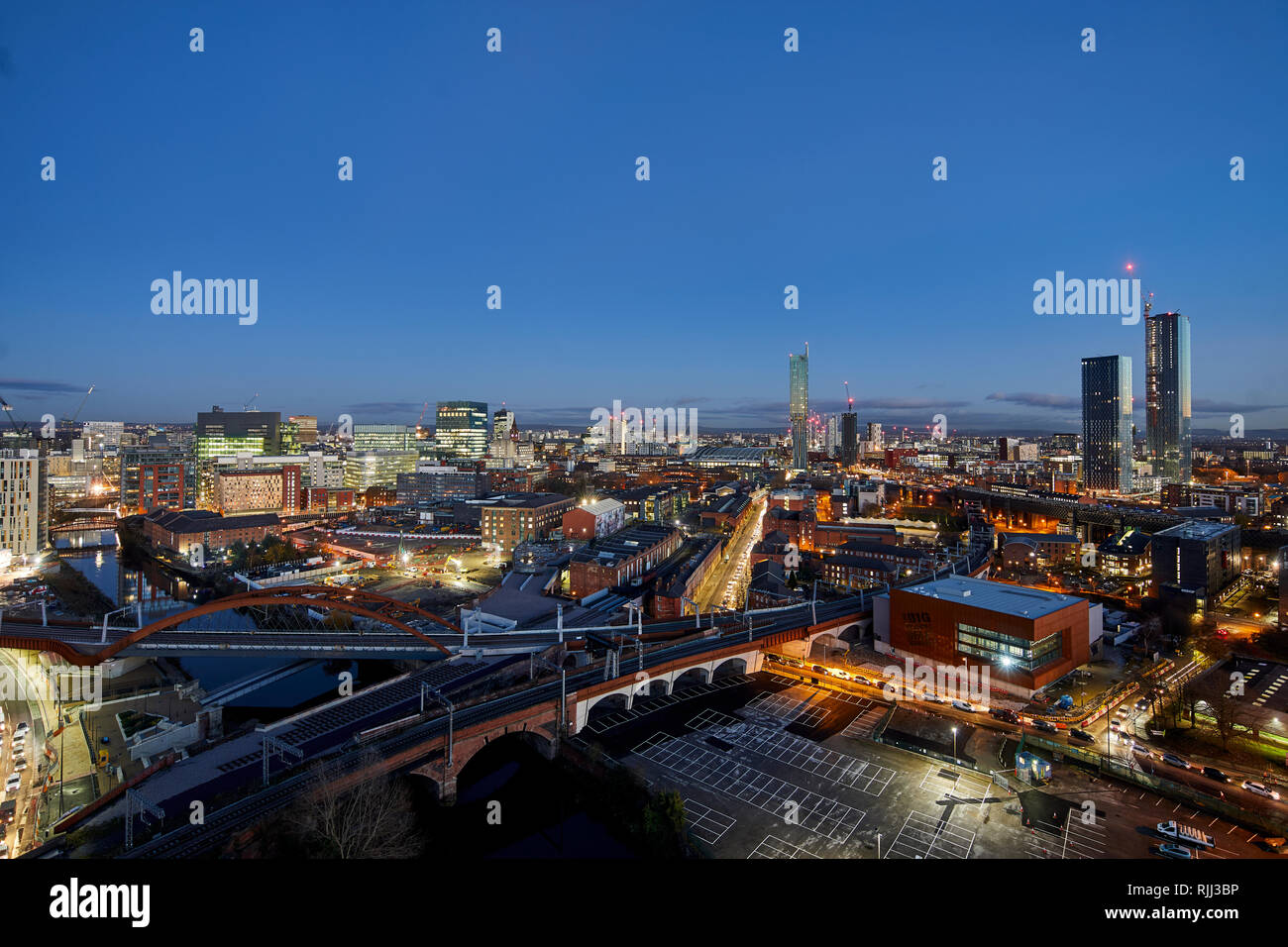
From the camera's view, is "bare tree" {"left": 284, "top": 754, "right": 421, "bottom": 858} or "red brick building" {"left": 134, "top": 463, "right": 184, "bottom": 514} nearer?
"bare tree" {"left": 284, "top": 754, "right": 421, "bottom": 858}

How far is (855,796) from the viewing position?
38.9ft

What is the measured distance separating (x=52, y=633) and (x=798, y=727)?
2090 centimetres

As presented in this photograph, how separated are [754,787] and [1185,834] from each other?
288 inches

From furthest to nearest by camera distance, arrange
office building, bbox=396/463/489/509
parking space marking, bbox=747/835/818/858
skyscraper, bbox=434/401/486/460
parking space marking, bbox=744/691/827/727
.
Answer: skyscraper, bbox=434/401/486/460
office building, bbox=396/463/489/509
parking space marking, bbox=744/691/827/727
parking space marking, bbox=747/835/818/858

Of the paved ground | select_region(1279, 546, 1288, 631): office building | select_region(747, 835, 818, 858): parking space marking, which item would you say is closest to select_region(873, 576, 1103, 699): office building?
the paved ground

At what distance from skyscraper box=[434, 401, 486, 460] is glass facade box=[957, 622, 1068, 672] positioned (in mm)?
76447

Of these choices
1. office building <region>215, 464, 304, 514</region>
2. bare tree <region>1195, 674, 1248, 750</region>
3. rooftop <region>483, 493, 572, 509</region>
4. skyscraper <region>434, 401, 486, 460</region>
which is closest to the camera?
bare tree <region>1195, 674, 1248, 750</region>

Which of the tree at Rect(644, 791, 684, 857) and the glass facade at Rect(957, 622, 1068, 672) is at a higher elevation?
the glass facade at Rect(957, 622, 1068, 672)

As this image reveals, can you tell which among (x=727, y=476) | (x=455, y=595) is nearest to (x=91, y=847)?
(x=455, y=595)

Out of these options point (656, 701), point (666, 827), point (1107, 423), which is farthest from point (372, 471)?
point (1107, 423)

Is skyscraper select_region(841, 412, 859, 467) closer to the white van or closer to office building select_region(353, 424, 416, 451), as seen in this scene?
office building select_region(353, 424, 416, 451)

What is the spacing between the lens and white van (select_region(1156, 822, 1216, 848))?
10.4 meters

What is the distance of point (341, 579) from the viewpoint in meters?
29.5
